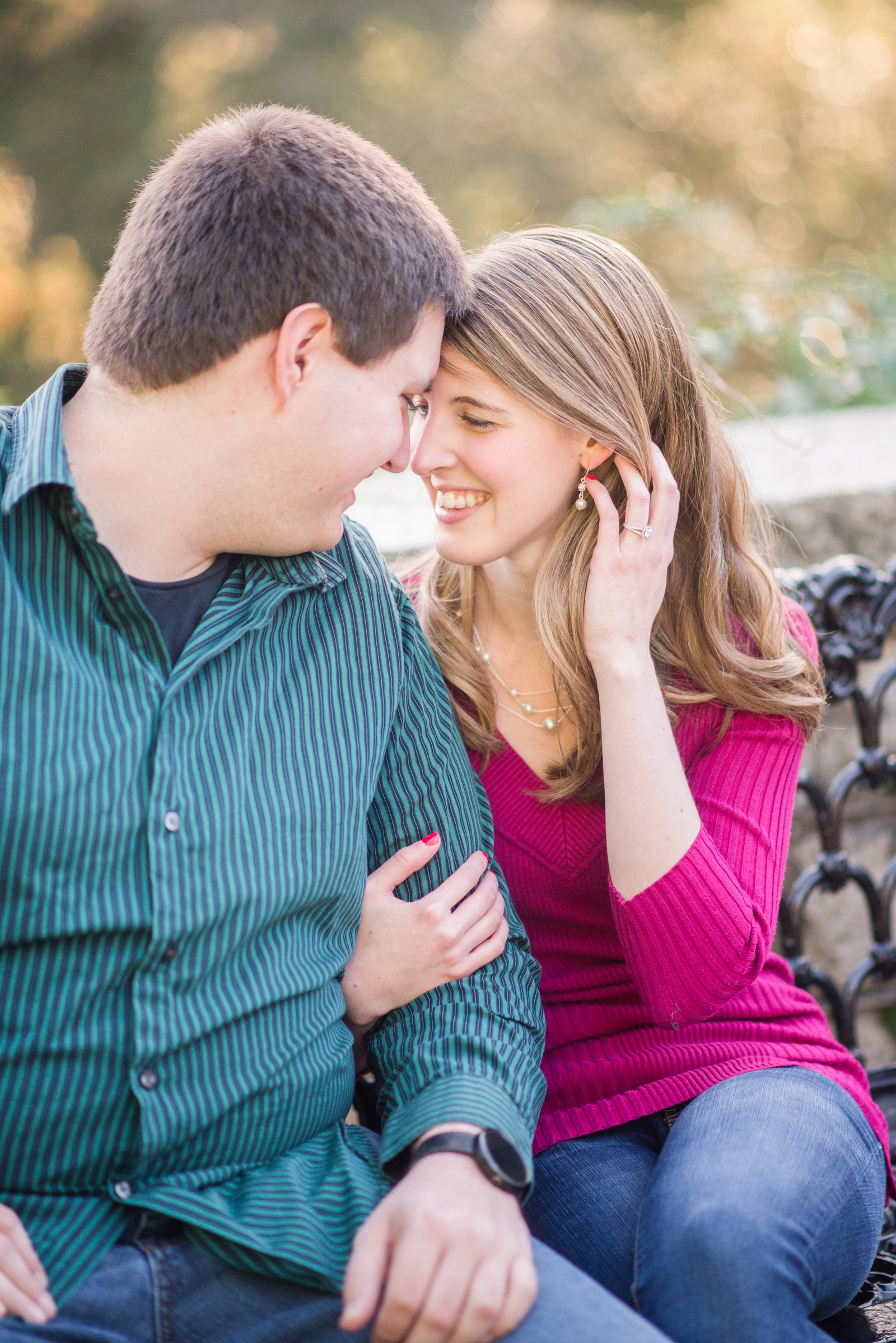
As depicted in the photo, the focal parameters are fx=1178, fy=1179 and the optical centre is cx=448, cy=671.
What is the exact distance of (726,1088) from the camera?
6.03 feet

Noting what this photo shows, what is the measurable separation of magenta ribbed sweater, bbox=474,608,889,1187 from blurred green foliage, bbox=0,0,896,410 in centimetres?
351

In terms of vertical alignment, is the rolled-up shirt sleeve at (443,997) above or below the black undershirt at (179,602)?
below

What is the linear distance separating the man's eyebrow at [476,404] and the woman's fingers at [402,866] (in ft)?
2.45

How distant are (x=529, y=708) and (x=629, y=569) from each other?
35cm

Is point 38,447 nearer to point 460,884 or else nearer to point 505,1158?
point 460,884

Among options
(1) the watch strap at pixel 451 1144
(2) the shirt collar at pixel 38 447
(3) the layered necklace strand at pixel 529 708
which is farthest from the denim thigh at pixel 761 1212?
(2) the shirt collar at pixel 38 447

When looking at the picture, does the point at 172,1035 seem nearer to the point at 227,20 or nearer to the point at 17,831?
the point at 17,831

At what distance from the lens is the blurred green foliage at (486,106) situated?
7.45 m

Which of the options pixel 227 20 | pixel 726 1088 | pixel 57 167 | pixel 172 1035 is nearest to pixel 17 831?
pixel 172 1035

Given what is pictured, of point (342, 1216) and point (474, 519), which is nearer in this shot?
point (342, 1216)

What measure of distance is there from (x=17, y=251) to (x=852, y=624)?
6838 millimetres

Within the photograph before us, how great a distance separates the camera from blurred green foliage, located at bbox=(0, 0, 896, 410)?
24.4 feet

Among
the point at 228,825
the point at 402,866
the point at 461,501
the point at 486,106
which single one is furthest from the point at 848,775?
the point at 486,106

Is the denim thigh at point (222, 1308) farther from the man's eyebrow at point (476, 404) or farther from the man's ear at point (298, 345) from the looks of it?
the man's eyebrow at point (476, 404)
